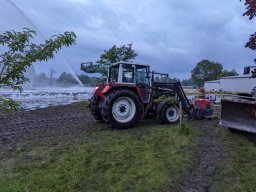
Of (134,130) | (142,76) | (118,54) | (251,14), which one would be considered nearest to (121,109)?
(134,130)

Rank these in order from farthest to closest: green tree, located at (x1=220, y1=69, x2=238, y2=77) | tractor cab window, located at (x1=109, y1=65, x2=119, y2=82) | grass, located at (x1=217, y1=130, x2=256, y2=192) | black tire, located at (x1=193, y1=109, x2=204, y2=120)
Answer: green tree, located at (x1=220, y1=69, x2=238, y2=77), black tire, located at (x1=193, y1=109, x2=204, y2=120), tractor cab window, located at (x1=109, y1=65, x2=119, y2=82), grass, located at (x1=217, y1=130, x2=256, y2=192)

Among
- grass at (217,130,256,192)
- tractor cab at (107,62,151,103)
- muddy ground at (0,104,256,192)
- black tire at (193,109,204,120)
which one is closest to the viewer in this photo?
grass at (217,130,256,192)

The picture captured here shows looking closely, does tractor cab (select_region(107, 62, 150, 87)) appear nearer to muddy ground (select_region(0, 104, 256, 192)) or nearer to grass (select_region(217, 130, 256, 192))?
muddy ground (select_region(0, 104, 256, 192))

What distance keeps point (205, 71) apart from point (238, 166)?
306ft

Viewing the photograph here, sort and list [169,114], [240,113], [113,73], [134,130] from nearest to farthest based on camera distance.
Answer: [240,113], [134,130], [169,114], [113,73]

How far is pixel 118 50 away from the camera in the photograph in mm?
29062

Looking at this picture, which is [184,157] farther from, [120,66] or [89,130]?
[120,66]

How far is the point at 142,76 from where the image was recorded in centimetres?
1225

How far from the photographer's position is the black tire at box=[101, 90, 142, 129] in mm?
11023

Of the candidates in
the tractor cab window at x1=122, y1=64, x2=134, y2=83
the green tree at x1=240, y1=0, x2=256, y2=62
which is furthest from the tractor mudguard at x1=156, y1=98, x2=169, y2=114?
the green tree at x1=240, y1=0, x2=256, y2=62

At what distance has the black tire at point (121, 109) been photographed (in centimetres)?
1102

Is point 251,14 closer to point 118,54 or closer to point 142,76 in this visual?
point 142,76

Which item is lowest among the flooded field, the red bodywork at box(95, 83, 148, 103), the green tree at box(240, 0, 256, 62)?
the flooded field

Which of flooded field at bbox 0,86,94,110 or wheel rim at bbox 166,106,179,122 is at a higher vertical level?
wheel rim at bbox 166,106,179,122
